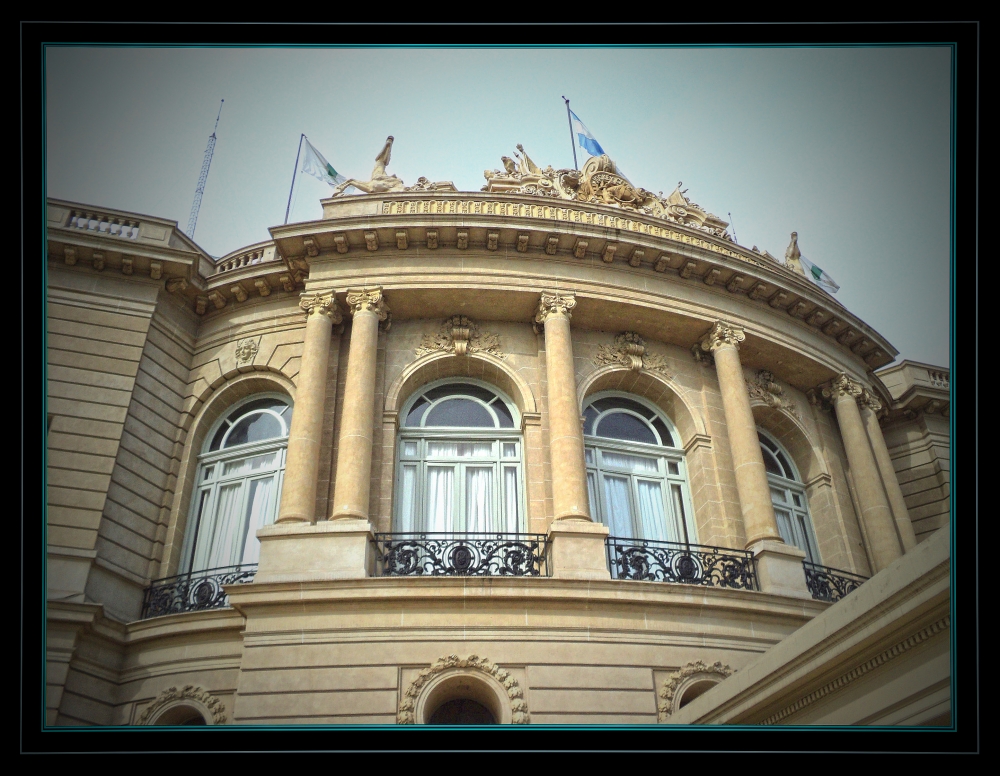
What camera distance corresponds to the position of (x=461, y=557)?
12.9 meters

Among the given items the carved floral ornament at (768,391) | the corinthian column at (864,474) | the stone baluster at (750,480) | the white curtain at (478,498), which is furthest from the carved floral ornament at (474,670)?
the carved floral ornament at (768,391)

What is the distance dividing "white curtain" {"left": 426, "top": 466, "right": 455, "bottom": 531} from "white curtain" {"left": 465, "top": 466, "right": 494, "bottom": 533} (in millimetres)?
295

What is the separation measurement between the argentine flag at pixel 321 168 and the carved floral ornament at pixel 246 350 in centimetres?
429

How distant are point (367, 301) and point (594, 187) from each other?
6426mm

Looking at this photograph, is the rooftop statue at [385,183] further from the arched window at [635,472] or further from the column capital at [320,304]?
the arched window at [635,472]

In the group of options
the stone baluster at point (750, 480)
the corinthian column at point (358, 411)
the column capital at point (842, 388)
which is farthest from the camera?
the column capital at point (842, 388)

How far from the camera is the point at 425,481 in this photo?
1515 cm

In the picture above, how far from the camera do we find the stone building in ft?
39.8

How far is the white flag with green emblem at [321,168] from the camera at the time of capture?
59.7 feet

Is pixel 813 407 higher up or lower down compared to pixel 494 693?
higher up

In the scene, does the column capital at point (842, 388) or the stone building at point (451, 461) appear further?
the column capital at point (842, 388)
